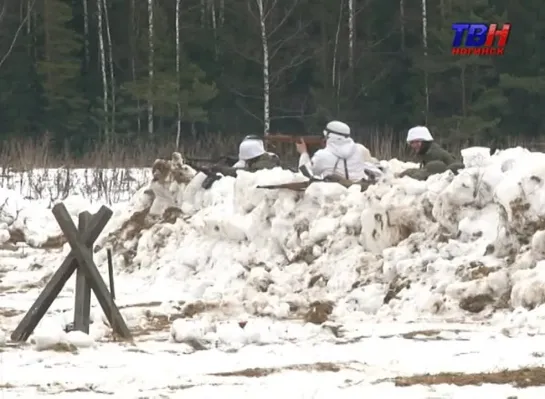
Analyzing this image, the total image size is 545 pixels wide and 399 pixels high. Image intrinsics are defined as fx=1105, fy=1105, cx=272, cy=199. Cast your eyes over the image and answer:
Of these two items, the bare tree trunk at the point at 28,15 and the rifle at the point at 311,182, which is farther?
the bare tree trunk at the point at 28,15

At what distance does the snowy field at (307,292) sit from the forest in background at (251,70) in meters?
20.6

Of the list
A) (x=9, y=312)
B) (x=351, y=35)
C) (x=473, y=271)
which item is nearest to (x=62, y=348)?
(x=9, y=312)

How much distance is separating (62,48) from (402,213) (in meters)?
27.9

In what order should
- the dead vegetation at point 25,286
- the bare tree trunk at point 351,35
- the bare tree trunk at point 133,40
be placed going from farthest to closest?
1. the bare tree trunk at point 133,40
2. the bare tree trunk at point 351,35
3. the dead vegetation at point 25,286

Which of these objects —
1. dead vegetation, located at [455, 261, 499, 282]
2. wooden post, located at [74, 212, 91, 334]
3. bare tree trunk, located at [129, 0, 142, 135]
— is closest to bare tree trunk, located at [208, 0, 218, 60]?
bare tree trunk, located at [129, 0, 142, 135]

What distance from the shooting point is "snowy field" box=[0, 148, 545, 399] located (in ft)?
19.6

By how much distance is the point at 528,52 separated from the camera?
33.8m

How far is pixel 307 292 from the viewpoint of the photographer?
9.74 meters

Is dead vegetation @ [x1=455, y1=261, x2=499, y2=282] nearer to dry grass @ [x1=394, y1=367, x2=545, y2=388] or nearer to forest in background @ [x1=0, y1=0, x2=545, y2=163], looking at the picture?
dry grass @ [x1=394, y1=367, x2=545, y2=388]

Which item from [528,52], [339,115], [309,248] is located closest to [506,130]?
[528,52]

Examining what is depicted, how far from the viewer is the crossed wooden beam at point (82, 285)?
303 inches

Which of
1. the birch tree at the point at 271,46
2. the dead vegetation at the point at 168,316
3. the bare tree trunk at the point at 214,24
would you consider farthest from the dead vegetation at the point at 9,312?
the bare tree trunk at the point at 214,24

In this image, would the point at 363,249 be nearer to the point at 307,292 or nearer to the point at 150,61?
the point at 307,292

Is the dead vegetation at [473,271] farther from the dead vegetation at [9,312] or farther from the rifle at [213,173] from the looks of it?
the rifle at [213,173]
